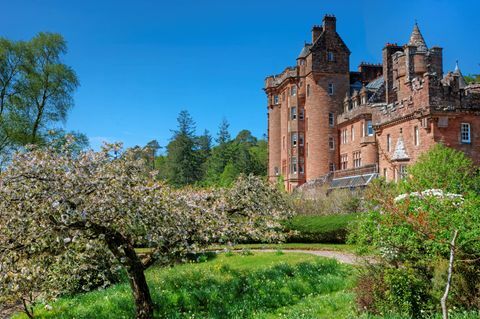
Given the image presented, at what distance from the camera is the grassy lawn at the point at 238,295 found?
1140 cm

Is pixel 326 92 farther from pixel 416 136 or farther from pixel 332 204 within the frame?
pixel 332 204

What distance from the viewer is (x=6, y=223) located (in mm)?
9953

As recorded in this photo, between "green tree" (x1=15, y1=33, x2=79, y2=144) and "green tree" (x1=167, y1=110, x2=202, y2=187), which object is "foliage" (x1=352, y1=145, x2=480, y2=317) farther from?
A: "green tree" (x1=167, y1=110, x2=202, y2=187)

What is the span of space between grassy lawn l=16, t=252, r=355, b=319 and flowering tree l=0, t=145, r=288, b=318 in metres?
1.00

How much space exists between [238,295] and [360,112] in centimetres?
3337

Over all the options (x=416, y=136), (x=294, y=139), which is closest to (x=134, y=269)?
(x=416, y=136)

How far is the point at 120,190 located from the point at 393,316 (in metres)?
6.25

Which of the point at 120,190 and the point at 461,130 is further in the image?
the point at 461,130

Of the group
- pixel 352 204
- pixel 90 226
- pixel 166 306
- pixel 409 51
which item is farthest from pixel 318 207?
pixel 90 226

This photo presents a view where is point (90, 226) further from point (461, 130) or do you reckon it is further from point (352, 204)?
point (461, 130)

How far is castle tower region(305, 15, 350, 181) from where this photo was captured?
162 feet

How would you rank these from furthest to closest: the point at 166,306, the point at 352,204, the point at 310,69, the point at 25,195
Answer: the point at 310,69
the point at 352,204
the point at 166,306
the point at 25,195

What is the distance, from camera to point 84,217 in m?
10.1

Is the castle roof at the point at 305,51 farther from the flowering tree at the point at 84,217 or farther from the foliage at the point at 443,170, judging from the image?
the flowering tree at the point at 84,217
